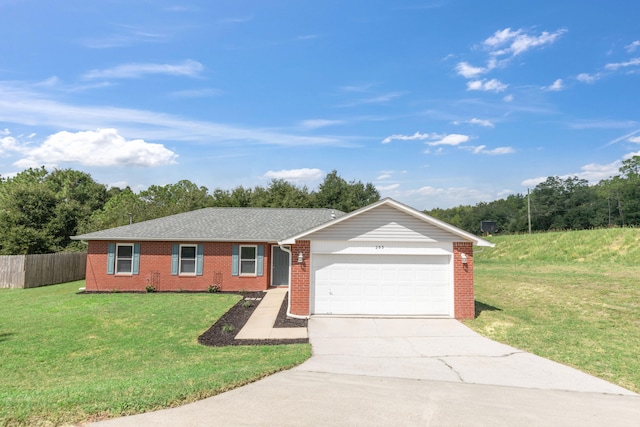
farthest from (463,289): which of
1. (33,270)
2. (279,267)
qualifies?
(33,270)

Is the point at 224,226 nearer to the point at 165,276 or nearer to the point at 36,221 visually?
the point at 165,276

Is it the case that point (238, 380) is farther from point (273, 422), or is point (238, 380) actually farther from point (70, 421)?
point (70, 421)

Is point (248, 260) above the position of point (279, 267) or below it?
above

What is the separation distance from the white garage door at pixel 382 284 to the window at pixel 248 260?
691 cm

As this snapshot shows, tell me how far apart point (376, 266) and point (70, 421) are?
917cm

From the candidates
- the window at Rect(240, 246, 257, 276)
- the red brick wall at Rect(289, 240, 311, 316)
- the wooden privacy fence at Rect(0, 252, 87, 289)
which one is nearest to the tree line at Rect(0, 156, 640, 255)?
the wooden privacy fence at Rect(0, 252, 87, 289)

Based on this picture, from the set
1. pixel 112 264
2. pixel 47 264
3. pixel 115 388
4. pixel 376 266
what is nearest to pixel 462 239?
pixel 376 266

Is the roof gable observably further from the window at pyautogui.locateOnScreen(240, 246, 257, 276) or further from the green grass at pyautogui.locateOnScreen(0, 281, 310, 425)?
the window at pyautogui.locateOnScreen(240, 246, 257, 276)

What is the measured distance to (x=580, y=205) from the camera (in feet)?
210

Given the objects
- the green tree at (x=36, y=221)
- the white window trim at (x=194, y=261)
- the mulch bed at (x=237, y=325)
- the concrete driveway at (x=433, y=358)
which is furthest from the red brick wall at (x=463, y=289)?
the green tree at (x=36, y=221)

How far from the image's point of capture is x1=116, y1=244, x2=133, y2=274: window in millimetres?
18203

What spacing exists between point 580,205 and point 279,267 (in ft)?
212

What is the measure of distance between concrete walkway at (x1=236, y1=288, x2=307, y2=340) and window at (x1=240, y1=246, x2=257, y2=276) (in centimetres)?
357

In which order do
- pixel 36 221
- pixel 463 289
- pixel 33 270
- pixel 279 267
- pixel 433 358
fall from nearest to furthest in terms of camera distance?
pixel 433 358 → pixel 463 289 → pixel 279 267 → pixel 33 270 → pixel 36 221
